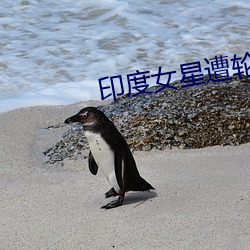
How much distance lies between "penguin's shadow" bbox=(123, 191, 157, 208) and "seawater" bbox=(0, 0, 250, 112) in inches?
108

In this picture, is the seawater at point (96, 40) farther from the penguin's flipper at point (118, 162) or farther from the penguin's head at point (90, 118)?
the penguin's flipper at point (118, 162)

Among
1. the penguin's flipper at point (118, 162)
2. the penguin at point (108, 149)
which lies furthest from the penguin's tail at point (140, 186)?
the penguin's flipper at point (118, 162)

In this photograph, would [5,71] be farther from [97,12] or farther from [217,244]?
[217,244]

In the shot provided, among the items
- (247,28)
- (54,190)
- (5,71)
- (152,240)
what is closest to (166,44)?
(247,28)

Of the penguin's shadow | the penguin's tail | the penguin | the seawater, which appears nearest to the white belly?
the penguin

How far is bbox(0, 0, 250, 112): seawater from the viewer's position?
7.55 meters

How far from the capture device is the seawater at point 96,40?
24.8 feet

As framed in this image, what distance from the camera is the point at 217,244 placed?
10.8ft

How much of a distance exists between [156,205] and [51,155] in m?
1.50

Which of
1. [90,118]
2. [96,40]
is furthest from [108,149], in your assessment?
[96,40]

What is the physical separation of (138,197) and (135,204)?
0.50 feet

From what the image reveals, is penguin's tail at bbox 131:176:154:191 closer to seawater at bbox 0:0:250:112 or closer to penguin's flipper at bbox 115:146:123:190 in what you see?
penguin's flipper at bbox 115:146:123:190

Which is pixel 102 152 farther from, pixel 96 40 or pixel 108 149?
pixel 96 40

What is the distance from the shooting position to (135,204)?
3.87m
